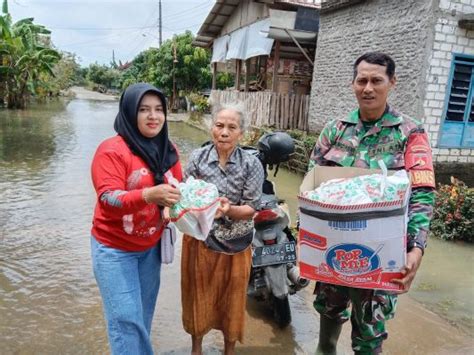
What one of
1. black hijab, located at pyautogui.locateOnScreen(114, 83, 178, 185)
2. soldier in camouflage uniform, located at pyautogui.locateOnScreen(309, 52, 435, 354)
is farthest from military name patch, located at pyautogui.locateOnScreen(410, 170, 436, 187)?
black hijab, located at pyautogui.locateOnScreen(114, 83, 178, 185)

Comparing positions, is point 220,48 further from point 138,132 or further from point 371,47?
point 138,132

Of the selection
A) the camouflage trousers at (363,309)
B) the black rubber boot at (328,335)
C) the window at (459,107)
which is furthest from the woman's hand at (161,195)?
the window at (459,107)

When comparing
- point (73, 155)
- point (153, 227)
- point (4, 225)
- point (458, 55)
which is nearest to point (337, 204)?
point (153, 227)

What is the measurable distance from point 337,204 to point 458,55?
6962 mm

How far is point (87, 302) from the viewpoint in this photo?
3.42 meters

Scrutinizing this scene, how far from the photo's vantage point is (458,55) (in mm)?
7289

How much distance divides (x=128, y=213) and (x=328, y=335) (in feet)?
4.54

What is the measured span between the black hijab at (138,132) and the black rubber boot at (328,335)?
126cm

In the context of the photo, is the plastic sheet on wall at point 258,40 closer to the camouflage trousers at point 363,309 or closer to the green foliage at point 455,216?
the green foliage at point 455,216

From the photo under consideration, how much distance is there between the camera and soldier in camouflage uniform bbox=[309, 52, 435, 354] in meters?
1.89

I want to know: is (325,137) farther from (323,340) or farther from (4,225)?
(4,225)

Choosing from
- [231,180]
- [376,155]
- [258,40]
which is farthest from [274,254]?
[258,40]

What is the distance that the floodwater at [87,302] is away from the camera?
293 cm

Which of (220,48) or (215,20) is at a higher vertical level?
(215,20)
